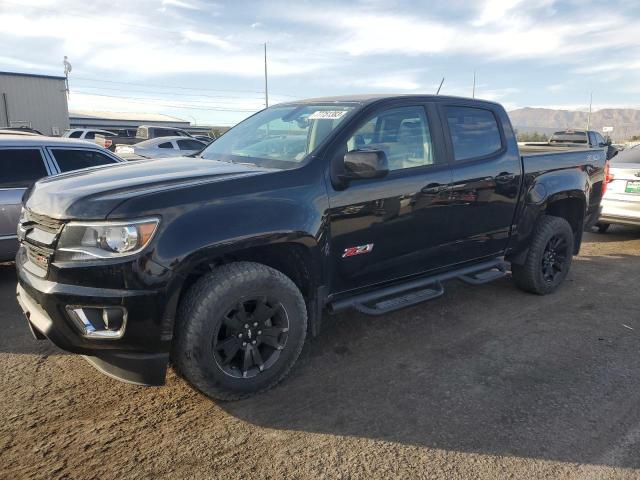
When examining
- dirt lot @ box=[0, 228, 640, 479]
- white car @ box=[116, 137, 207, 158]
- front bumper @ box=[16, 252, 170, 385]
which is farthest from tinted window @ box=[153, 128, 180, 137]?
front bumper @ box=[16, 252, 170, 385]

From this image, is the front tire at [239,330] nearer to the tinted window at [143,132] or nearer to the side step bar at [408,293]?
the side step bar at [408,293]

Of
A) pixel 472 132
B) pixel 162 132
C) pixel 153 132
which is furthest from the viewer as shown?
pixel 162 132

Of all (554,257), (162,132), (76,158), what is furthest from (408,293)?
(162,132)

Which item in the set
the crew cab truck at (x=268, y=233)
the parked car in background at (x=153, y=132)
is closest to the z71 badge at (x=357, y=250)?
the crew cab truck at (x=268, y=233)

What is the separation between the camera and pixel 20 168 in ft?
17.6

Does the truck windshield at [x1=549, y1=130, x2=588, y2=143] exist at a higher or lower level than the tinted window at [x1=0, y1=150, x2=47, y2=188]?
higher

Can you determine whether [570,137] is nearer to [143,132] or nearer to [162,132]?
[162,132]

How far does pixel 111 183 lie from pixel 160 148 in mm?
14228

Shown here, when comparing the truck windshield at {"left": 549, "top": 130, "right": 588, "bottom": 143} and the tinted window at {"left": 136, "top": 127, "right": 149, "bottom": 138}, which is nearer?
the truck windshield at {"left": 549, "top": 130, "right": 588, "bottom": 143}

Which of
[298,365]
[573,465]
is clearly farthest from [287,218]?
[573,465]

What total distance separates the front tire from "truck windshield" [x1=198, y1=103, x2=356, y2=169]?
839 millimetres

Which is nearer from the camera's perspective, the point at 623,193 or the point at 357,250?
the point at 357,250

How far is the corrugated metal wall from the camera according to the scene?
107ft

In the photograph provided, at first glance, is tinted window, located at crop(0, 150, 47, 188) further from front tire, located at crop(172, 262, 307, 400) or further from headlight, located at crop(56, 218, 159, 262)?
front tire, located at crop(172, 262, 307, 400)
